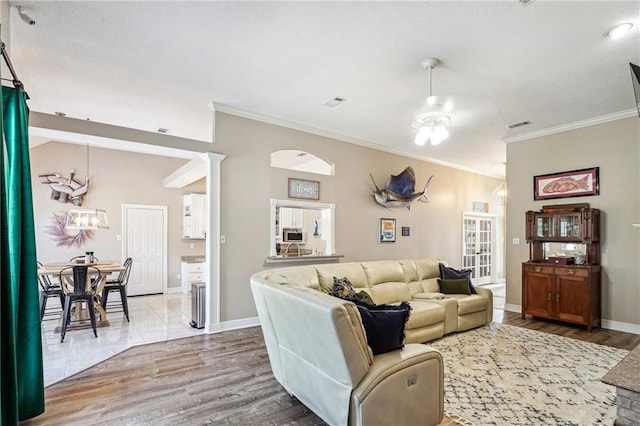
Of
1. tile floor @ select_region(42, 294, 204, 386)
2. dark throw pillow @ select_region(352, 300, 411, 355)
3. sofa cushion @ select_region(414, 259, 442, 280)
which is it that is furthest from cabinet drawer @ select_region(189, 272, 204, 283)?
dark throw pillow @ select_region(352, 300, 411, 355)

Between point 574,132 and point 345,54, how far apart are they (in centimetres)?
431

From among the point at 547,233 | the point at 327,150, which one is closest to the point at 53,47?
the point at 327,150

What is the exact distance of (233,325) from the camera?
4648 millimetres

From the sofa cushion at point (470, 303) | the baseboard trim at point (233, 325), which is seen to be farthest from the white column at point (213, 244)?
the sofa cushion at point (470, 303)

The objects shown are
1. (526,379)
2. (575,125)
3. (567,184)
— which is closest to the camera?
(526,379)

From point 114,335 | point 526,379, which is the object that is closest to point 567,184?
point 526,379

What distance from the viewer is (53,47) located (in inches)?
124

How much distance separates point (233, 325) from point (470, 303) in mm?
3276

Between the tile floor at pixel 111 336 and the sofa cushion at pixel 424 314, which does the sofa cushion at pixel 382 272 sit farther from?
the tile floor at pixel 111 336

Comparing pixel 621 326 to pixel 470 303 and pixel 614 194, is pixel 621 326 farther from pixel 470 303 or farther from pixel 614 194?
pixel 470 303

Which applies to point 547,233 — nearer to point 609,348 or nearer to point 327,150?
point 609,348

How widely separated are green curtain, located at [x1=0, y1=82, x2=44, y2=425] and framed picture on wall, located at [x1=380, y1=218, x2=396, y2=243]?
5256mm

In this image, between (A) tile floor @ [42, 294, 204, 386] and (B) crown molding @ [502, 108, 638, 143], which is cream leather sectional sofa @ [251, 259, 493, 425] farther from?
(B) crown molding @ [502, 108, 638, 143]

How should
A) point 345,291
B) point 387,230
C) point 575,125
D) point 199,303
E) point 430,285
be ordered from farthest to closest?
1. point 387,230
2. point 575,125
3. point 430,285
4. point 199,303
5. point 345,291
